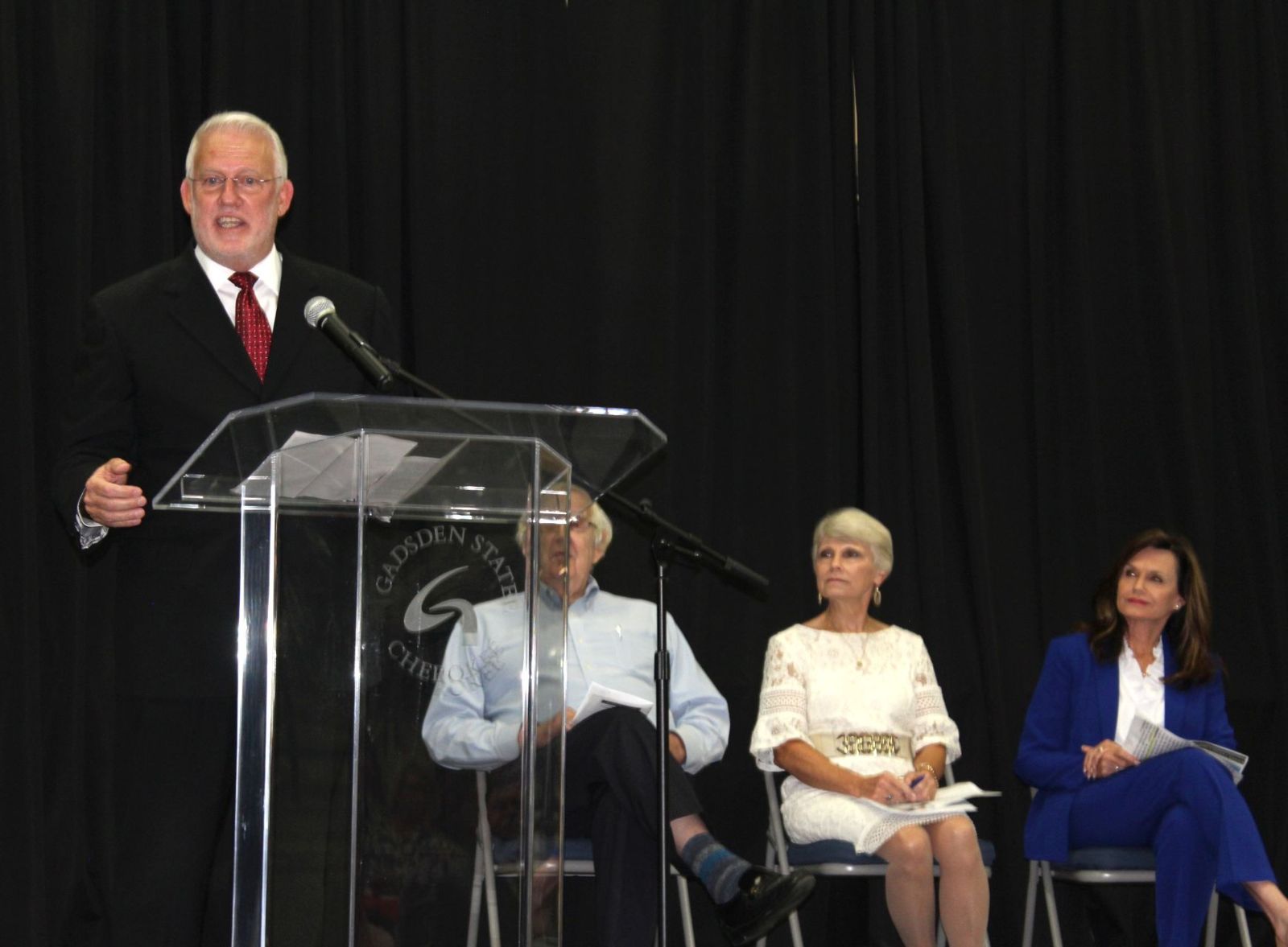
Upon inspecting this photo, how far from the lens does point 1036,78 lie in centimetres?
471

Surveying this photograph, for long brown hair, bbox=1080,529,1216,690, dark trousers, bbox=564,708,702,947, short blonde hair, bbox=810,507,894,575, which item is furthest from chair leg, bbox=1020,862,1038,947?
dark trousers, bbox=564,708,702,947

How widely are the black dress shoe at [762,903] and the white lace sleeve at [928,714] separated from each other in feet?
2.95

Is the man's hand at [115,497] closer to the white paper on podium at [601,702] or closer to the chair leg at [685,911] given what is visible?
the white paper on podium at [601,702]

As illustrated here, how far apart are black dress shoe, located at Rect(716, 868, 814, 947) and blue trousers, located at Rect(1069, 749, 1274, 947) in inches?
41.2

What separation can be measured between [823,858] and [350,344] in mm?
2054

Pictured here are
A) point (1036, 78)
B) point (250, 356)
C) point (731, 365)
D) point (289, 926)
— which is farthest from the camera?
point (1036, 78)

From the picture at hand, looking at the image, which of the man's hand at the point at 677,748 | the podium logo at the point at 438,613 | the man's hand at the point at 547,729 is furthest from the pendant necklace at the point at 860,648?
the podium logo at the point at 438,613

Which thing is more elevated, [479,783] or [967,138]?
[967,138]

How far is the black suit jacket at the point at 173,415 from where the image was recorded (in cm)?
230

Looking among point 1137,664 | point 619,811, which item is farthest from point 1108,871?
point 619,811

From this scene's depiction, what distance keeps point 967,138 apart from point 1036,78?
0.33 meters

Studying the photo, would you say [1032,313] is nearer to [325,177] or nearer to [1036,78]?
[1036,78]

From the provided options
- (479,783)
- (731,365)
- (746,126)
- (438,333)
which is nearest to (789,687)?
(731,365)

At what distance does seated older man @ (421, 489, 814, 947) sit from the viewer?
1.88 m
